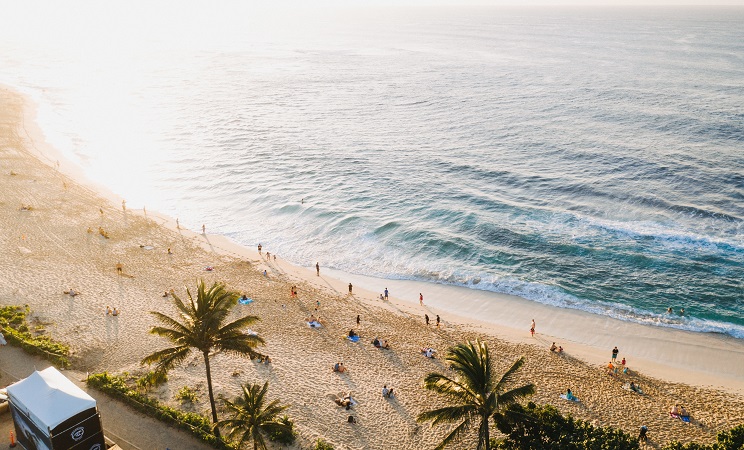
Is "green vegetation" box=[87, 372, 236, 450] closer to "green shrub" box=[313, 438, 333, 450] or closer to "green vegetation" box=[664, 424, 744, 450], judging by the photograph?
"green shrub" box=[313, 438, 333, 450]

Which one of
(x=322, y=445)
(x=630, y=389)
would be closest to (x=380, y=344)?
(x=322, y=445)

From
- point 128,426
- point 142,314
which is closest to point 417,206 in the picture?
point 142,314

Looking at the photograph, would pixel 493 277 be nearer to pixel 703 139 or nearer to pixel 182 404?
pixel 182 404

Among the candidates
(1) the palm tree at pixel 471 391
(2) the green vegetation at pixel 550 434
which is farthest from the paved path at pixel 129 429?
(2) the green vegetation at pixel 550 434

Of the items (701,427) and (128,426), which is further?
(701,427)

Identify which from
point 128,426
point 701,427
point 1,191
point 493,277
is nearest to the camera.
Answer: point 128,426

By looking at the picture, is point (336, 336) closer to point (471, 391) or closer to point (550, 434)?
point (471, 391)
